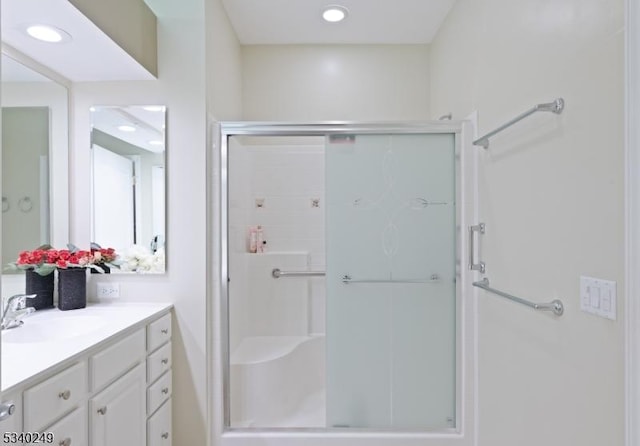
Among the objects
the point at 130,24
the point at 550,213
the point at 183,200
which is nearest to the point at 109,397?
the point at 183,200

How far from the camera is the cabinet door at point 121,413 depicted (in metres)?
1.51

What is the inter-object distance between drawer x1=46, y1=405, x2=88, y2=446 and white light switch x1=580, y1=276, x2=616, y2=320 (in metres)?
1.69

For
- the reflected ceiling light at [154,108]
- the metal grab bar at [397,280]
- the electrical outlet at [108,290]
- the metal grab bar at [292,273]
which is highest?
the reflected ceiling light at [154,108]

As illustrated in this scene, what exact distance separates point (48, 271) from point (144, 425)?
33.9 inches

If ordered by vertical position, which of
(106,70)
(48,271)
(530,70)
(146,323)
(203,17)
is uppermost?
(203,17)

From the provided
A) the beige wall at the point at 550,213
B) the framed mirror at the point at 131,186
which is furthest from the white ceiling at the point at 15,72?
the beige wall at the point at 550,213

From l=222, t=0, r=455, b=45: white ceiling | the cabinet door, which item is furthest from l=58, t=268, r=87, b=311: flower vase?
l=222, t=0, r=455, b=45: white ceiling

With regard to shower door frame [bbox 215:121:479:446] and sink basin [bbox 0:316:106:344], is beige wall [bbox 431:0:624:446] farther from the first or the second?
sink basin [bbox 0:316:106:344]

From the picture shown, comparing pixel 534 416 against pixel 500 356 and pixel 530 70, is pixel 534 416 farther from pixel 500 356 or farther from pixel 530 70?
pixel 530 70

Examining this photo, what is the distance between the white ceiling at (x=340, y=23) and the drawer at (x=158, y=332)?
1.93m

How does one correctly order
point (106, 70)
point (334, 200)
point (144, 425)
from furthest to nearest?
1. point (334, 200)
2. point (106, 70)
3. point (144, 425)

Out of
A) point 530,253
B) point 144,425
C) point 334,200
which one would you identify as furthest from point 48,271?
point 530,253

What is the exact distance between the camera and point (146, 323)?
74.4 inches

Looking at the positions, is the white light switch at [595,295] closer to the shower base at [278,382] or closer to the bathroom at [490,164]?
the bathroom at [490,164]
